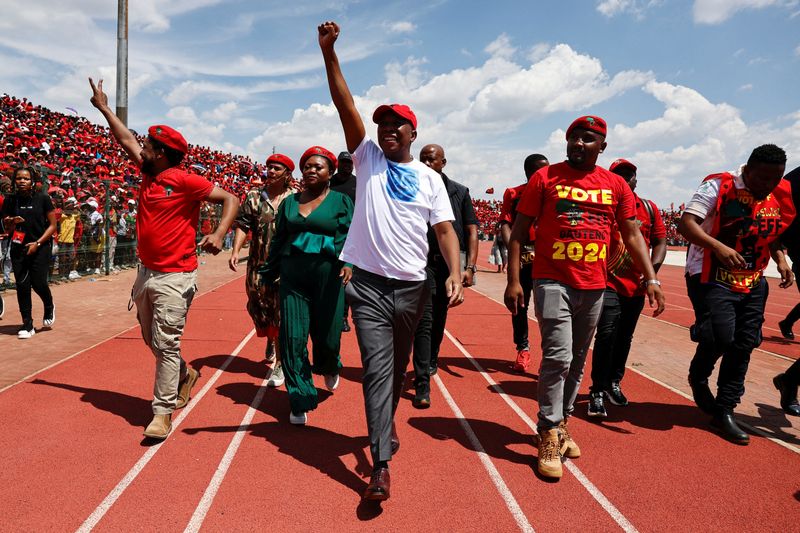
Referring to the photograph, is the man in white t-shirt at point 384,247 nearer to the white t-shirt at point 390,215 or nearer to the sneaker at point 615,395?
the white t-shirt at point 390,215

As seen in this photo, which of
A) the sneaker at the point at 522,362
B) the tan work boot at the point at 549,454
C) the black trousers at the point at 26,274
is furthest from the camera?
the black trousers at the point at 26,274

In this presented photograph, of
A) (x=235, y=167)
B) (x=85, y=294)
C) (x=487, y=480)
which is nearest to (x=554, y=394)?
(x=487, y=480)

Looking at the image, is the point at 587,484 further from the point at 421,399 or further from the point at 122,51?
the point at 122,51

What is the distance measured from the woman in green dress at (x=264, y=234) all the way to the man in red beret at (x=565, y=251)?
2380 mm

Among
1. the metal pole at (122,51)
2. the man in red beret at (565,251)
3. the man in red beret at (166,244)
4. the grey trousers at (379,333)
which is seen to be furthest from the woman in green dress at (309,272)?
the metal pole at (122,51)

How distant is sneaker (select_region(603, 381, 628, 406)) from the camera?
4.72 m

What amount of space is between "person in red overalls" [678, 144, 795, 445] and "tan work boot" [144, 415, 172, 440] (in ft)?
13.2

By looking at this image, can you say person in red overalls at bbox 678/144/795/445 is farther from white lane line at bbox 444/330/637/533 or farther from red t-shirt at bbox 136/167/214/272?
red t-shirt at bbox 136/167/214/272

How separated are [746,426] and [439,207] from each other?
3201 mm

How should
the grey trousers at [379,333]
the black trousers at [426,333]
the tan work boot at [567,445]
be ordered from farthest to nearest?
the black trousers at [426,333] < the tan work boot at [567,445] < the grey trousers at [379,333]

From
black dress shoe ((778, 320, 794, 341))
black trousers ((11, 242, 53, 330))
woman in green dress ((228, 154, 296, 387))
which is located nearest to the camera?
woman in green dress ((228, 154, 296, 387))

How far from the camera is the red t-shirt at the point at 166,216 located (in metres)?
3.72

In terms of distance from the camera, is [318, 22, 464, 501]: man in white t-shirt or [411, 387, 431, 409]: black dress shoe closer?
[318, 22, 464, 501]: man in white t-shirt

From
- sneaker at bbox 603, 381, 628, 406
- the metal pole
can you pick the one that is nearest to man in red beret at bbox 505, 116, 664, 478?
sneaker at bbox 603, 381, 628, 406
